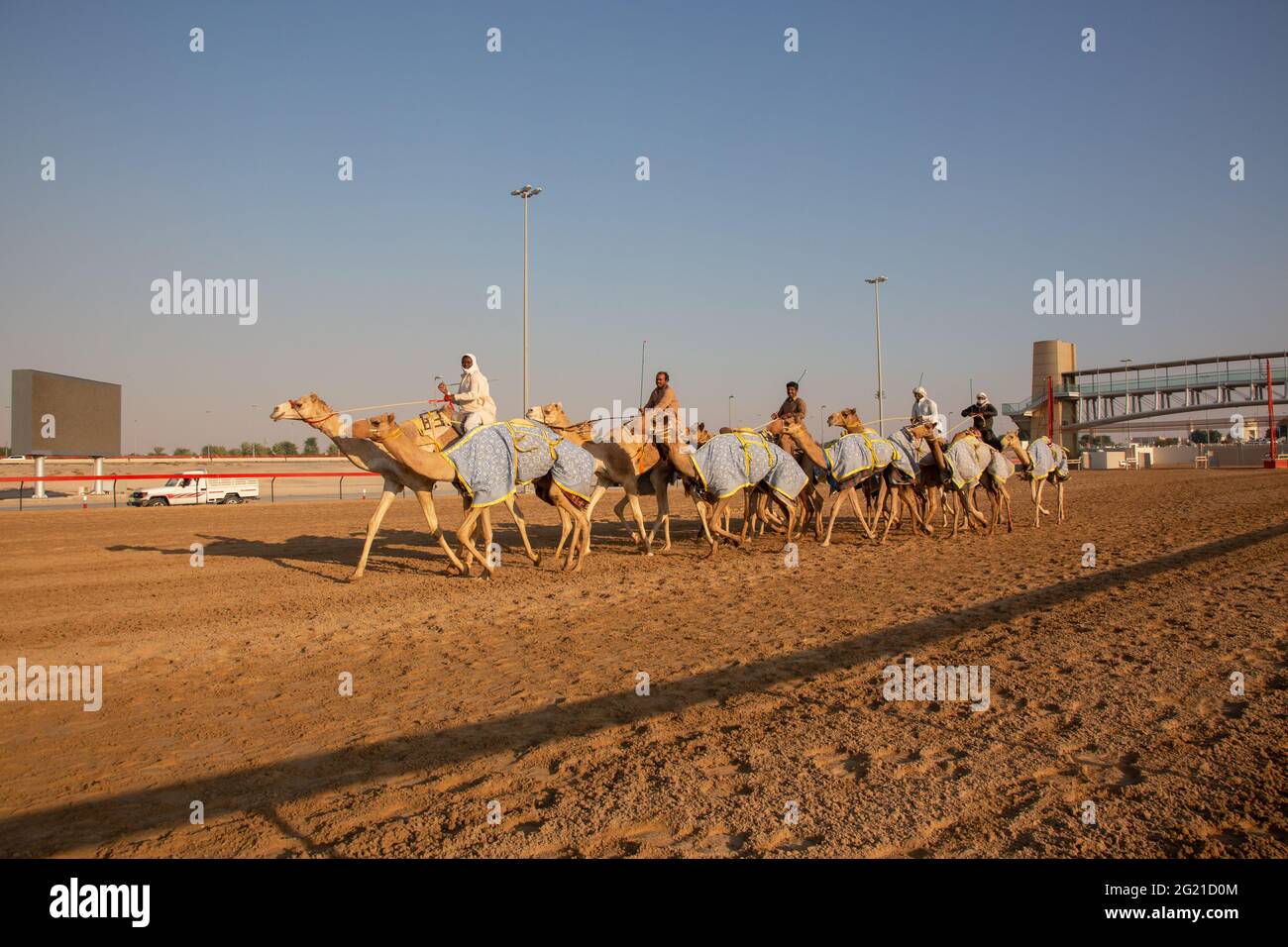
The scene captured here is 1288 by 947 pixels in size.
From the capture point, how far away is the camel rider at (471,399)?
13.0 metres

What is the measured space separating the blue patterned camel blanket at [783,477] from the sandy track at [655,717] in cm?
345

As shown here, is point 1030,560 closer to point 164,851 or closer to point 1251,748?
point 1251,748

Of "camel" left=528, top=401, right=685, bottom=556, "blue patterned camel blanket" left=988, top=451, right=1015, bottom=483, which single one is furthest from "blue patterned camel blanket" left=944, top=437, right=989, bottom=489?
"camel" left=528, top=401, right=685, bottom=556

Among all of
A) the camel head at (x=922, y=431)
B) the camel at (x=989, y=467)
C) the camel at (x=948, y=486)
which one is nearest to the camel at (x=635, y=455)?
the camel head at (x=922, y=431)

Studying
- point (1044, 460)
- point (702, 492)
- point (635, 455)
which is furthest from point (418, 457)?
point (1044, 460)

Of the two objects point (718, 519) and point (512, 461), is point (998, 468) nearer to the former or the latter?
point (718, 519)

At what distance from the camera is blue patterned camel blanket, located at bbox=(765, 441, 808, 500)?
15227 mm

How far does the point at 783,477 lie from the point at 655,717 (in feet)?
33.2

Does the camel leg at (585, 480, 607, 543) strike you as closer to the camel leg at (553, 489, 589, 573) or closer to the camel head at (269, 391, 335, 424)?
the camel leg at (553, 489, 589, 573)

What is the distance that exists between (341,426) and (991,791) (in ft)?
31.9

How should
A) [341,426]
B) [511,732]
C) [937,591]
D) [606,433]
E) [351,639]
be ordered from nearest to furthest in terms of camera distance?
[511,732] → [351,639] → [937,591] → [341,426] → [606,433]

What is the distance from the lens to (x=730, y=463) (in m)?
14.3
